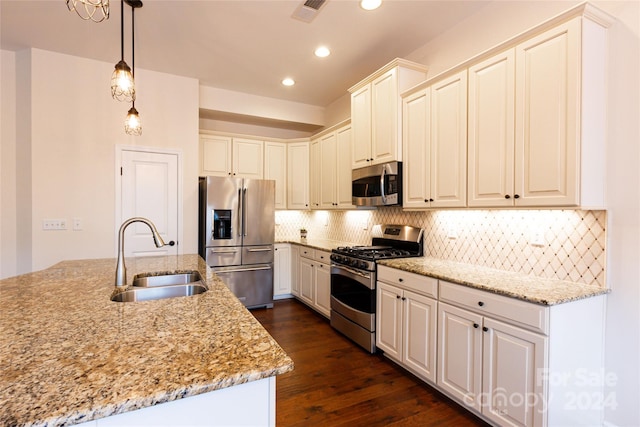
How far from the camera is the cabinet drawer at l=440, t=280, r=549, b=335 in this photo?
163 cm

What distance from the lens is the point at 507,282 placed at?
200 centimetres

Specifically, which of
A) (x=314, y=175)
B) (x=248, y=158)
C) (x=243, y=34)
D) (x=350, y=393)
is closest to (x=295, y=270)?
(x=314, y=175)

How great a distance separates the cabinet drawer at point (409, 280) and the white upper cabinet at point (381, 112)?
1.08 metres

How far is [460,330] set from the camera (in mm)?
2070

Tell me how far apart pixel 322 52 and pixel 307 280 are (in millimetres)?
2832

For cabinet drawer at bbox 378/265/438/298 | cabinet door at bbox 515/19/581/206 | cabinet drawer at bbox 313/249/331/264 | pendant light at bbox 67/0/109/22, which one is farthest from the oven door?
pendant light at bbox 67/0/109/22

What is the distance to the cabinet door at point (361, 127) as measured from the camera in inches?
132

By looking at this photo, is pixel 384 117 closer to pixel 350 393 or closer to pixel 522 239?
pixel 522 239

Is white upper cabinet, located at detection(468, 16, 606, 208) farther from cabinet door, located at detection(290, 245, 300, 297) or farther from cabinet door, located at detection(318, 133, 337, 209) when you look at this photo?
cabinet door, located at detection(290, 245, 300, 297)

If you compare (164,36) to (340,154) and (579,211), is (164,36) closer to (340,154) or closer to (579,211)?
(340,154)

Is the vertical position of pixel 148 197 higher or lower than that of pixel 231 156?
lower

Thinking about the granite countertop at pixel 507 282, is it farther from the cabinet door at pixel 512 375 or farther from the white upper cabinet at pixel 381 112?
the white upper cabinet at pixel 381 112

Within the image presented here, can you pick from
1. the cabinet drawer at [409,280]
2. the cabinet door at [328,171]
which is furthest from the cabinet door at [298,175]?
the cabinet drawer at [409,280]

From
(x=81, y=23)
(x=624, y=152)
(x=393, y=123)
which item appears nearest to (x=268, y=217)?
(x=393, y=123)
